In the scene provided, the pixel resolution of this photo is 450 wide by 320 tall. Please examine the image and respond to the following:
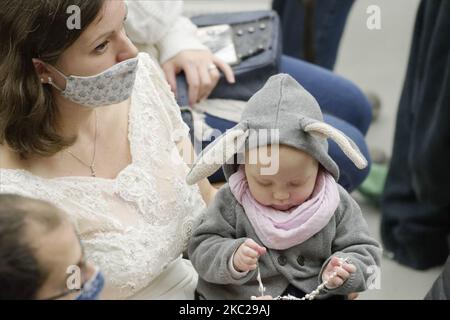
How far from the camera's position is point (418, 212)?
2359 millimetres

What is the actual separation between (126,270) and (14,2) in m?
0.49

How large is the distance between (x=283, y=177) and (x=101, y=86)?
378 millimetres

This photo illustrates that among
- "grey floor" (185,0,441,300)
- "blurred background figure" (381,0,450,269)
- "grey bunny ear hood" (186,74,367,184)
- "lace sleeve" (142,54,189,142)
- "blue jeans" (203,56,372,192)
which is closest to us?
"grey bunny ear hood" (186,74,367,184)

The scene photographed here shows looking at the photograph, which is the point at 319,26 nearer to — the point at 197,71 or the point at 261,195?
the point at 197,71

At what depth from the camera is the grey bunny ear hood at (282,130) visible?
111cm

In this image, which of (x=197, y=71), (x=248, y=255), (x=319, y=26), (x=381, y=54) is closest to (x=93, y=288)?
(x=248, y=255)

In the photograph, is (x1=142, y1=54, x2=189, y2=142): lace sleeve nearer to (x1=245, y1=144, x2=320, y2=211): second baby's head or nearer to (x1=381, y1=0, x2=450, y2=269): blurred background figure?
(x1=245, y1=144, x2=320, y2=211): second baby's head

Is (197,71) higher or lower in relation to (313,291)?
higher

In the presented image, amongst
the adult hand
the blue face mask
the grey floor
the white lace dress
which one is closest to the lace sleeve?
the white lace dress

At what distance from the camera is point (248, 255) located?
3.69 feet

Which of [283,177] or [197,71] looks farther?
[197,71]

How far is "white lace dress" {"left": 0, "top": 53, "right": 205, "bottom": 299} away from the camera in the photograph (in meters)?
1.29

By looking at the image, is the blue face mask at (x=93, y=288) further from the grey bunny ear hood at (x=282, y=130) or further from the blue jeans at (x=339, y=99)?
the blue jeans at (x=339, y=99)
